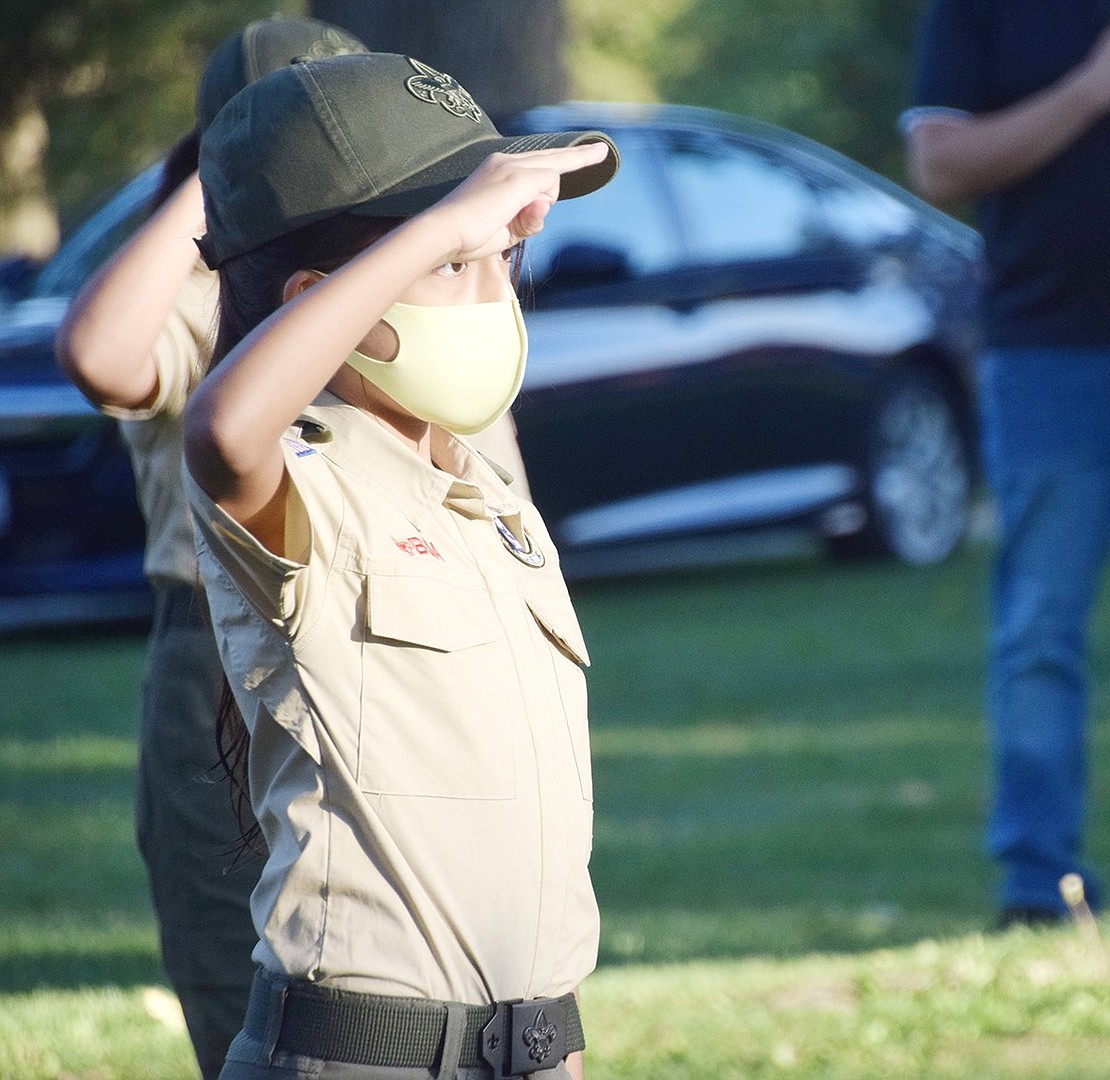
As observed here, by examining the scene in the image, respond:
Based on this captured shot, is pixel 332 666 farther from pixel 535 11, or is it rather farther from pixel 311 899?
pixel 535 11

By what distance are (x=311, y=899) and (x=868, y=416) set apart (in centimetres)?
756

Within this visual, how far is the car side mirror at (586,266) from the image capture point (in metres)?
8.12

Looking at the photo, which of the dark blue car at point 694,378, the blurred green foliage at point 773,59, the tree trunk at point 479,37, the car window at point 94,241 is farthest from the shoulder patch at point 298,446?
the blurred green foliage at point 773,59

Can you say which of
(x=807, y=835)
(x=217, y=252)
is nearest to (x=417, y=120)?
(x=217, y=252)

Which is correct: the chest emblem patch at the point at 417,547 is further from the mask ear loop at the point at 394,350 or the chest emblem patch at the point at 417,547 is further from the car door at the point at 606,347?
the car door at the point at 606,347

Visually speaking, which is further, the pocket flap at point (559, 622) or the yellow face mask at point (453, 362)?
the pocket flap at point (559, 622)

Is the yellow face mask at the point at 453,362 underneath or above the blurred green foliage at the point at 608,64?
above

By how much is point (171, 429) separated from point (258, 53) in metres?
0.51

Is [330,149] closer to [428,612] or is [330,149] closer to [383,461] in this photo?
[383,461]

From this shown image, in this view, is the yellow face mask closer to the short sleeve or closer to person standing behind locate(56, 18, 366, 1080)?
person standing behind locate(56, 18, 366, 1080)

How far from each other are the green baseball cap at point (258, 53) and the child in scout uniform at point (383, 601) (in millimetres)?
566

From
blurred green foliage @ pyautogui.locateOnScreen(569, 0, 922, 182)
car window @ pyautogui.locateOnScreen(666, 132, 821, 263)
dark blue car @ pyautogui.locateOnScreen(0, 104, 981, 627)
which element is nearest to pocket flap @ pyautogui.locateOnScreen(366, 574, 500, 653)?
dark blue car @ pyautogui.locateOnScreen(0, 104, 981, 627)

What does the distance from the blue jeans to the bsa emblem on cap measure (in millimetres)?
2282

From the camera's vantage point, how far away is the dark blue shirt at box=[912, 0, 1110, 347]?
4109 mm
